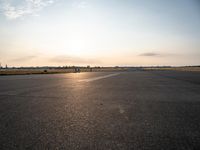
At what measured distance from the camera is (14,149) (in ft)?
9.67

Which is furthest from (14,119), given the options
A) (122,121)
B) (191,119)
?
(191,119)

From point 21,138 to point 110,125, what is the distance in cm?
207

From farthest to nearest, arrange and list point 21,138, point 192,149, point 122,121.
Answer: point 122,121 → point 21,138 → point 192,149

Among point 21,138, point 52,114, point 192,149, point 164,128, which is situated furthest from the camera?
point 52,114

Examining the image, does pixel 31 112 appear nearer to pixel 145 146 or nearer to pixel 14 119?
pixel 14 119

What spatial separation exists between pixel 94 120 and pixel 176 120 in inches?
91.2

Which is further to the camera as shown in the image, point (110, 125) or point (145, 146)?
point (110, 125)

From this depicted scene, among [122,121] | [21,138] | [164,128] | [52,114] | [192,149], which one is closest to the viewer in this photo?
[192,149]

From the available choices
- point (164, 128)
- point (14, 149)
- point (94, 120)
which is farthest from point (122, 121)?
point (14, 149)

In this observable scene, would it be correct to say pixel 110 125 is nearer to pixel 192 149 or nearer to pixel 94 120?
pixel 94 120

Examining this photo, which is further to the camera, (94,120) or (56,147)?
(94,120)

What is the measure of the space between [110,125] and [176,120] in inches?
76.2

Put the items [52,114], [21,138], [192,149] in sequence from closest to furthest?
1. [192,149]
2. [21,138]
3. [52,114]

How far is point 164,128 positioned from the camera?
4023 millimetres
